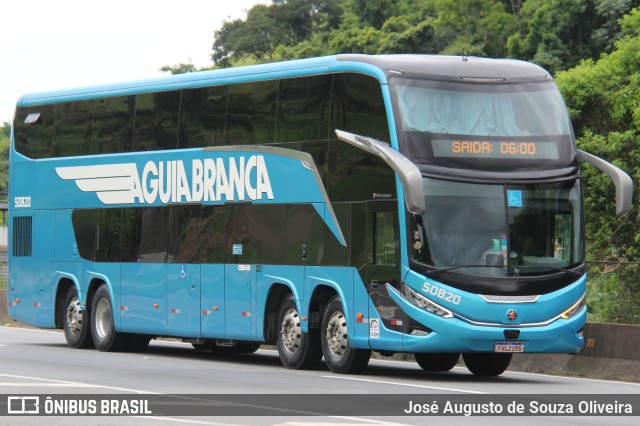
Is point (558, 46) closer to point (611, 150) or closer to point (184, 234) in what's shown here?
point (611, 150)

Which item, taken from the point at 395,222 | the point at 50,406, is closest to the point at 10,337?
the point at 395,222

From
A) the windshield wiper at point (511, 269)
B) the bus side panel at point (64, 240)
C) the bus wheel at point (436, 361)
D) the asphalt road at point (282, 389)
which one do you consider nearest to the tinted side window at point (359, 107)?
the windshield wiper at point (511, 269)

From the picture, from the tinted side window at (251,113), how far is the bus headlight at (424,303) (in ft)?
13.6

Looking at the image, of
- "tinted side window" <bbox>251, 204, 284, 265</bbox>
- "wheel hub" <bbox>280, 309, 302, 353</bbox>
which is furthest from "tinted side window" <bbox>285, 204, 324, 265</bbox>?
A: "wheel hub" <bbox>280, 309, 302, 353</bbox>

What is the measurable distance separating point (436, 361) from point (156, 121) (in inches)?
262

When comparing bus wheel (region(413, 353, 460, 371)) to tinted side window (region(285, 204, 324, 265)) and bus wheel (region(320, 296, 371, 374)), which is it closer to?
bus wheel (region(320, 296, 371, 374))

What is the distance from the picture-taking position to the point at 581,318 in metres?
20.0

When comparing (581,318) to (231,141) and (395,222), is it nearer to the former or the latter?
(395,222)

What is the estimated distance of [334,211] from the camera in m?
21.1

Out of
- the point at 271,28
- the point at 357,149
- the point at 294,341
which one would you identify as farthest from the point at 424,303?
the point at 271,28

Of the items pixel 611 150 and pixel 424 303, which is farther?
pixel 611 150

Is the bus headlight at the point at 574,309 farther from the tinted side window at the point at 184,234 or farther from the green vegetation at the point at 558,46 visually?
the tinted side window at the point at 184,234

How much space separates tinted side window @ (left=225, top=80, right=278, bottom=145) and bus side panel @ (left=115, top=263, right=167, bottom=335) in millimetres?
3083

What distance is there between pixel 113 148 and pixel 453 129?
863 centimetres
